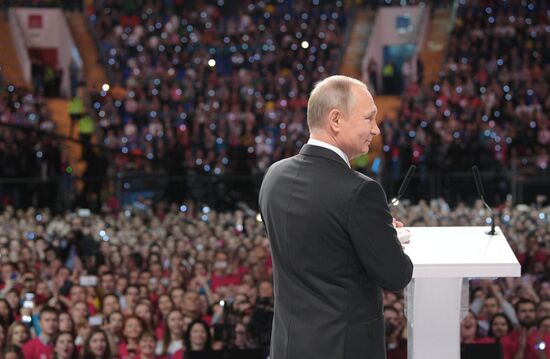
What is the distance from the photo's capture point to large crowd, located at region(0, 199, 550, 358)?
6551 mm

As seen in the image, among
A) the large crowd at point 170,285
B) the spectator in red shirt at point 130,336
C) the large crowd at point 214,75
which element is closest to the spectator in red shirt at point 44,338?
the large crowd at point 170,285

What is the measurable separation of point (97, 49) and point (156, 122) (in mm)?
4865

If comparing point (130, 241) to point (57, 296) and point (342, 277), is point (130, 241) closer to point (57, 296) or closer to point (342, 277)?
point (57, 296)

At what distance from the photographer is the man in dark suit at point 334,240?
2.51 metres

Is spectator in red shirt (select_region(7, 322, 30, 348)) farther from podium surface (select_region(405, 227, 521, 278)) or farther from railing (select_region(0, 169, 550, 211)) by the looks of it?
railing (select_region(0, 169, 550, 211))

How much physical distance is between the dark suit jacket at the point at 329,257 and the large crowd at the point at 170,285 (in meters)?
2.57

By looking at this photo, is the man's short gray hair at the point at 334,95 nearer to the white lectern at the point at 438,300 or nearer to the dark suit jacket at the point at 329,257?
the dark suit jacket at the point at 329,257

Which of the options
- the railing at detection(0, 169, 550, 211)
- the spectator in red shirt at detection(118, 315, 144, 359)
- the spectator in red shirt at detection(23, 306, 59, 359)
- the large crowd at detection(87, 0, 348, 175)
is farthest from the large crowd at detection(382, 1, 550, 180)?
the spectator in red shirt at detection(23, 306, 59, 359)

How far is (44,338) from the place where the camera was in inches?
263

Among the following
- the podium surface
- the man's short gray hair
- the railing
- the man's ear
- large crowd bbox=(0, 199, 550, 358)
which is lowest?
the railing

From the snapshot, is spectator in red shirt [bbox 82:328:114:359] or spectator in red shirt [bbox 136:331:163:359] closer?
spectator in red shirt [bbox 82:328:114:359]

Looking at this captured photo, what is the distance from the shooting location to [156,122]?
1608 cm

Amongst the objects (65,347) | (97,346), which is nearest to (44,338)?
(65,347)

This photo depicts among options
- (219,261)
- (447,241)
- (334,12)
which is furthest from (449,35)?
(447,241)
